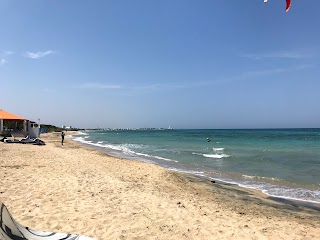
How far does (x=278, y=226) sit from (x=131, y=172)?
9.44m

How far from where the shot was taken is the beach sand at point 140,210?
674cm

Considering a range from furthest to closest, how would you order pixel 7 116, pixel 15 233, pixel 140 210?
pixel 7 116, pixel 140 210, pixel 15 233

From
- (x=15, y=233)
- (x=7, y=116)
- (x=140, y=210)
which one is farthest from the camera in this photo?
(x=7, y=116)

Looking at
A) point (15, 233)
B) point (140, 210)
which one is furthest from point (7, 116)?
point (15, 233)

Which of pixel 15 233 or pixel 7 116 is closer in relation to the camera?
pixel 15 233

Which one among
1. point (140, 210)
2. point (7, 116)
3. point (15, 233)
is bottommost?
point (140, 210)

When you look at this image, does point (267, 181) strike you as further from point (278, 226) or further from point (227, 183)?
point (278, 226)

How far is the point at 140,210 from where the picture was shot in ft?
26.5

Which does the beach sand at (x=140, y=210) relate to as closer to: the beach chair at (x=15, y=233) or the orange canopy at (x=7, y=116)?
the beach chair at (x=15, y=233)

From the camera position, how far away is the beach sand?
674cm

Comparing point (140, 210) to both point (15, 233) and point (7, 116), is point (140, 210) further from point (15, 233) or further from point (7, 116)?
point (7, 116)

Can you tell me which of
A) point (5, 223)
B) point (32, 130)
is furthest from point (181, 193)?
point (32, 130)

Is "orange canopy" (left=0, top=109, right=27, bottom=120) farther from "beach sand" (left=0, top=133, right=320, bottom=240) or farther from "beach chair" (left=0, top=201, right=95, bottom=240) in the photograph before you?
"beach chair" (left=0, top=201, right=95, bottom=240)

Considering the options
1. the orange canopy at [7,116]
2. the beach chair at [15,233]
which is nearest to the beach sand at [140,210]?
the beach chair at [15,233]
